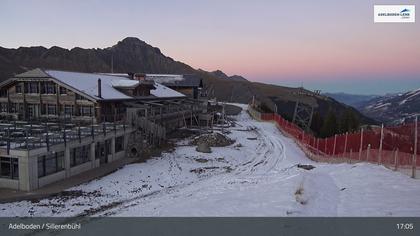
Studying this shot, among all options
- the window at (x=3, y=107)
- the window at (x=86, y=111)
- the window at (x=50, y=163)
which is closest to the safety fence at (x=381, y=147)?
the window at (x=50, y=163)

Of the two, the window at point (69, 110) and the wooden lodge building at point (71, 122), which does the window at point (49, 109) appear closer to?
the wooden lodge building at point (71, 122)

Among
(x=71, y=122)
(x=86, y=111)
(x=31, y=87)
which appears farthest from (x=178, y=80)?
(x=71, y=122)

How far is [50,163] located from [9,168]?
243 centimetres

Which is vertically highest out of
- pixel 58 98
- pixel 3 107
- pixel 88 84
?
pixel 88 84

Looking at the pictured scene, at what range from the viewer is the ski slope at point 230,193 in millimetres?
15742

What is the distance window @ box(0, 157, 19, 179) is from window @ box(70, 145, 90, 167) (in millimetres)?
4216

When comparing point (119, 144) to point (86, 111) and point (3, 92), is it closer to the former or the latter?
point (86, 111)

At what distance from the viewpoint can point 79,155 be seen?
28.7 m

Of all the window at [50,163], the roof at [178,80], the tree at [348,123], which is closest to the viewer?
the window at [50,163]

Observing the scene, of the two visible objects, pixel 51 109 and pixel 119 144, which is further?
pixel 51 109

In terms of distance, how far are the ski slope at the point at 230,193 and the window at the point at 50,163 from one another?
8.36 ft

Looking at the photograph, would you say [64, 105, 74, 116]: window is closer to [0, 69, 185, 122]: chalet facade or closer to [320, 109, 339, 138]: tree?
[0, 69, 185, 122]: chalet facade
